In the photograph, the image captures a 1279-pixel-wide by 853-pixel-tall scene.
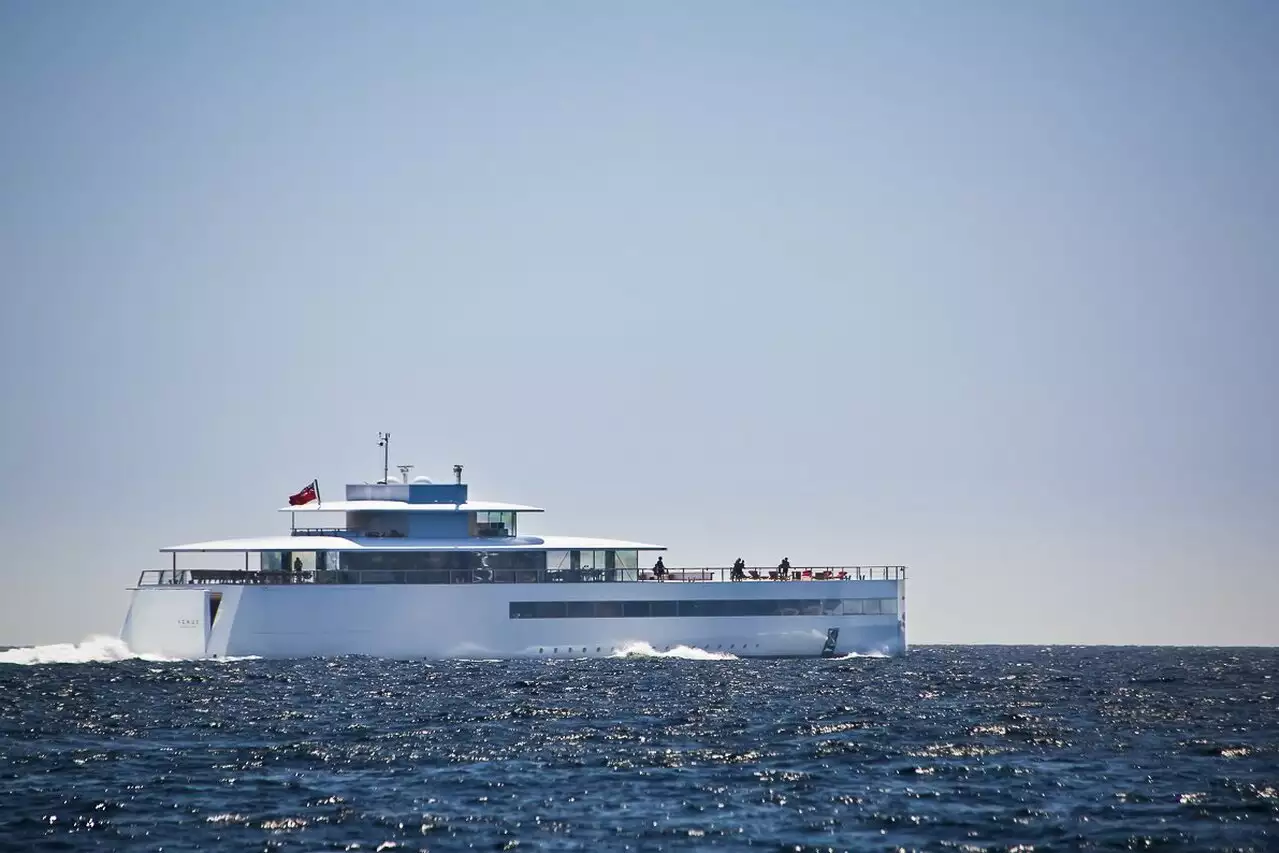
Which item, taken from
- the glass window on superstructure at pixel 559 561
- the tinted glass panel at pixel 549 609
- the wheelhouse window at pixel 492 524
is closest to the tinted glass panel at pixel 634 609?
the tinted glass panel at pixel 549 609

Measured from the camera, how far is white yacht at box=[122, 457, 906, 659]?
5328 cm

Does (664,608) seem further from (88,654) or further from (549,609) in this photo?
(88,654)

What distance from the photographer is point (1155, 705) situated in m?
38.0

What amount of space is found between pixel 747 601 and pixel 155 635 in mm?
20218

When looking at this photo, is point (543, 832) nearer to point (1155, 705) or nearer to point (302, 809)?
point (302, 809)

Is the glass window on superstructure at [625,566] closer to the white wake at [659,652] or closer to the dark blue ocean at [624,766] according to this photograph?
the white wake at [659,652]

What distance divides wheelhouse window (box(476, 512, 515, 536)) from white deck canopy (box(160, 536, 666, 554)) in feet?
2.02

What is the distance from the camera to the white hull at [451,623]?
53094 mm

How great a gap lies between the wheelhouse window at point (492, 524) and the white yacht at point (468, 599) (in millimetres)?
49

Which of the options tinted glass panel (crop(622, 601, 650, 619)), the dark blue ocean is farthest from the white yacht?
the dark blue ocean

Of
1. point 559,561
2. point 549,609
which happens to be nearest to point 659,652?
point 549,609

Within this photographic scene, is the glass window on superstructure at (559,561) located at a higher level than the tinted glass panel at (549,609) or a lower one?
higher

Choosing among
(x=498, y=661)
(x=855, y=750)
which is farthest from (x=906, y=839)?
(x=498, y=661)

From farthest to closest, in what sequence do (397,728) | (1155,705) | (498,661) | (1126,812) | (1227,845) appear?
(498,661), (1155,705), (397,728), (1126,812), (1227,845)
